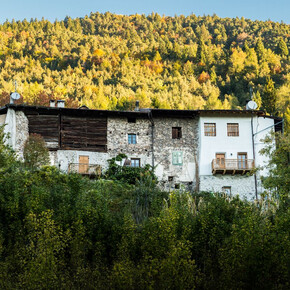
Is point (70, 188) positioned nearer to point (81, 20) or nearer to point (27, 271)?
point (27, 271)

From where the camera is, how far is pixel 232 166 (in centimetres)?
3409

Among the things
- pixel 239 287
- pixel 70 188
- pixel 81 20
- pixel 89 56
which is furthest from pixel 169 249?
pixel 81 20

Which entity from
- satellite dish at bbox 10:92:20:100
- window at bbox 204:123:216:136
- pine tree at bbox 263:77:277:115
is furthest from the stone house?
pine tree at bbox 263:77:277:115

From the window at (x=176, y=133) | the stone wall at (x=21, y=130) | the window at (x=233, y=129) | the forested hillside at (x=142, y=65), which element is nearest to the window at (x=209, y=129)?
the window at (x=233, y=129)

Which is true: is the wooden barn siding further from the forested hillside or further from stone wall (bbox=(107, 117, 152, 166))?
the forested hillside

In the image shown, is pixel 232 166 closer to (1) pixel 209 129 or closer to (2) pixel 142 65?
(1) pixel 209 129

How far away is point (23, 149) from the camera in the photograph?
32.4 metres

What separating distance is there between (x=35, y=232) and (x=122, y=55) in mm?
92220

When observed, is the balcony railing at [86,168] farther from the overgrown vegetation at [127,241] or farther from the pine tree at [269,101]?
the pine tree at [269,101]

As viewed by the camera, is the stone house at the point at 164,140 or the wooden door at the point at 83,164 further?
the stone house at the point at 164,140

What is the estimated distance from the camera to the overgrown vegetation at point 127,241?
17562 mm

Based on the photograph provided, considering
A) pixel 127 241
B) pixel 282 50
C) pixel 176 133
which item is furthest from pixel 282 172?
pixel 282 50

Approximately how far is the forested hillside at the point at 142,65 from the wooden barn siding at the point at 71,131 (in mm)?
20123

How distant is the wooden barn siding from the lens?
112 ft
